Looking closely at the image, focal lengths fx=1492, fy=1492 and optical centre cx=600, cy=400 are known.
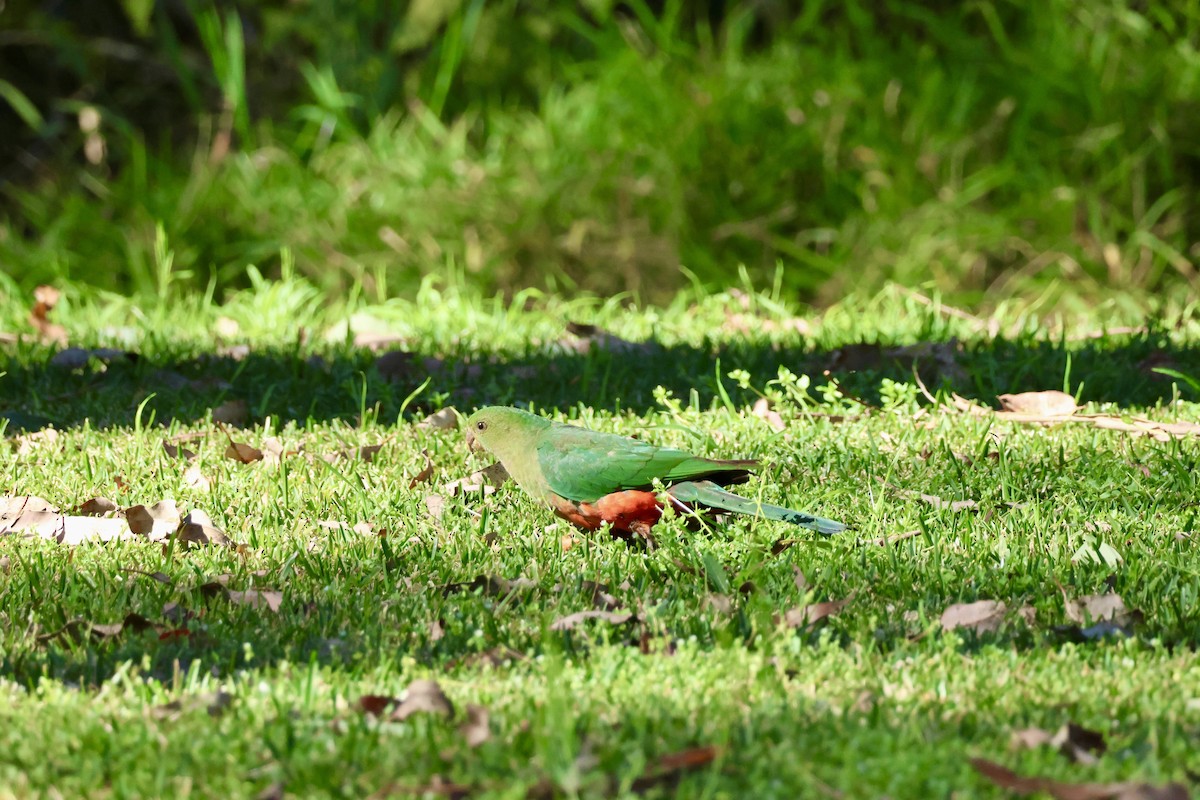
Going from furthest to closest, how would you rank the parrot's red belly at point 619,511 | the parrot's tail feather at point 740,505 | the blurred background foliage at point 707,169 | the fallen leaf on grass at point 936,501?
the blurred background foliage at point 707,169
the fallen leaf on grass at point 936,501
the parrot's red belly at point 619,511
the parrot's tail feather at point 740,505

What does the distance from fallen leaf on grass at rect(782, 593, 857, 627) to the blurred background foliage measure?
178 inches

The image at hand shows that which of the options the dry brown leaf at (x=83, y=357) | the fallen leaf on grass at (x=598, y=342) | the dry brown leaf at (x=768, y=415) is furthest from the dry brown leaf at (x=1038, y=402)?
the dry brown leaf at (x=83, y=357)

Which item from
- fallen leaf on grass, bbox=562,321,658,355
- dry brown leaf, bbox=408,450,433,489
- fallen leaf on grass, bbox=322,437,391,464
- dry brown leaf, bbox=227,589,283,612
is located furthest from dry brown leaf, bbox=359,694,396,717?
fallen leaf on grass, bbox=562,321,658,355

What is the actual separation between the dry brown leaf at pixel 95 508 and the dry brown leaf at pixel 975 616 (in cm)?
216

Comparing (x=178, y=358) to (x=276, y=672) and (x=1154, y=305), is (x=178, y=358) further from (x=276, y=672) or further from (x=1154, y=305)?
(x=1154, y=305)

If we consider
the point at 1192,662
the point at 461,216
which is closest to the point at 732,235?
the point at 461,216

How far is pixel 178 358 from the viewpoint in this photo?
572 centimetres

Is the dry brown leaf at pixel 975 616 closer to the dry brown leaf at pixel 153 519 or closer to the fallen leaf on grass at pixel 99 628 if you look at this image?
the fallen leaf on grass at pixel 99 628

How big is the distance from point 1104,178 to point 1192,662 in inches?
221

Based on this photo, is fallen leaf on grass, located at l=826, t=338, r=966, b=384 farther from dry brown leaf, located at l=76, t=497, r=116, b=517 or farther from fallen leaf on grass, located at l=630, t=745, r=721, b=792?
fallen leaf on grass, located at l=630, t=745, r=721, b=792

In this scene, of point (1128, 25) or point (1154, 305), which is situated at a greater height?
point (1128, 25)

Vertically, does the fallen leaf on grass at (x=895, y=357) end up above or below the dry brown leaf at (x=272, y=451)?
below

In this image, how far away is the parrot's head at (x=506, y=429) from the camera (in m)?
3.78

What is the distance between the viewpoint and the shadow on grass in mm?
5031
